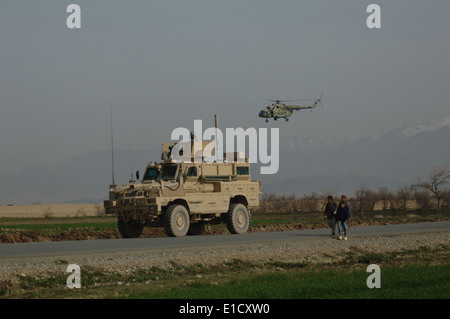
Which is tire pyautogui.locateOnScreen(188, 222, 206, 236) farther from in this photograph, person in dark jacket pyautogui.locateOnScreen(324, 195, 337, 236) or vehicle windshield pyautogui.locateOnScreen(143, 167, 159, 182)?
person in dark jacket pyautogui.locateOnScreen(324, 195, 337, 236)

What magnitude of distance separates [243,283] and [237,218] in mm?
14908

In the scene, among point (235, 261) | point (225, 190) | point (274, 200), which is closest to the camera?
point (235, 261)

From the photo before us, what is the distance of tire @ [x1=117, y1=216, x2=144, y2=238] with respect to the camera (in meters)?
29.4

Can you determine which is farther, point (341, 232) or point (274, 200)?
point (274, 200)

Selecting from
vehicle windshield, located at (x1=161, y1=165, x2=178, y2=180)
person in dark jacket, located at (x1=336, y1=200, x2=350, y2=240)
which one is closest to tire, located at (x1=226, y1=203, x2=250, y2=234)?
vehicle windshield, located at (x1=161, y1=165, x2=178, y2=180)

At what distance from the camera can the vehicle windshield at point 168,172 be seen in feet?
95.8

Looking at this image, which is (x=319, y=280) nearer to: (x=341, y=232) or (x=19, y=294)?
(x=19, y=294)

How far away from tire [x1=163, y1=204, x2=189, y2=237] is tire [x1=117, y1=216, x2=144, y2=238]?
77.4 inches

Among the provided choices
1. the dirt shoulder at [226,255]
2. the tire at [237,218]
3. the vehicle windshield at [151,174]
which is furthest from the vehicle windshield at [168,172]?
the dirt shoulder at [226,255]

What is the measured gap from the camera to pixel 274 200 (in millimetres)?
82562

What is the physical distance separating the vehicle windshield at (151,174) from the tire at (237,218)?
3250 mm
